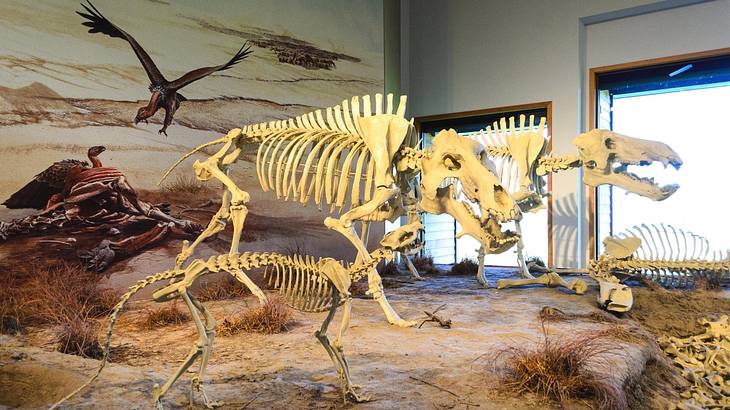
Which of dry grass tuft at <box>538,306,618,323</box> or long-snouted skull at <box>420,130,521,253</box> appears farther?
dry grass tuft at <box>538,306,618,323</box>

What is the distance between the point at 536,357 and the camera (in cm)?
291

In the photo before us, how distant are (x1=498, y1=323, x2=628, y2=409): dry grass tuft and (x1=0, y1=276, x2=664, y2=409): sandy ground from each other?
0.10 m

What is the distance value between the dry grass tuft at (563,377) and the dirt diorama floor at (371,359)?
76 mm

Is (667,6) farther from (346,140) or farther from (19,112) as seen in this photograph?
(19,112)

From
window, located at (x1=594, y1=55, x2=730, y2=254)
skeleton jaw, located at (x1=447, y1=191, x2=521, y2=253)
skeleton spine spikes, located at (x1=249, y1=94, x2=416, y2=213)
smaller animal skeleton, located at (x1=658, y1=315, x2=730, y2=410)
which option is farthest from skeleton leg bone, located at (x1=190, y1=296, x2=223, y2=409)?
window, located at (x1=594, y1=55, x2=730, y2=254)

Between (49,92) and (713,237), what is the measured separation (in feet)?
26.5

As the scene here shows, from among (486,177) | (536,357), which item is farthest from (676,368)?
(486,177)

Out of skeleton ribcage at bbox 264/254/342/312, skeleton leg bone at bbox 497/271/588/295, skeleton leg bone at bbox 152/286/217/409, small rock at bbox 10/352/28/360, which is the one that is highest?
skeleton ribcage at bbox 264/254/342/312

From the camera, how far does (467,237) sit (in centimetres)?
875

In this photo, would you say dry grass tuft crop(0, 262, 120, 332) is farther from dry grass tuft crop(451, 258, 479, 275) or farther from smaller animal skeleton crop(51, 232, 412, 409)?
dry grass tuft crop(451, 258, 479, 275)

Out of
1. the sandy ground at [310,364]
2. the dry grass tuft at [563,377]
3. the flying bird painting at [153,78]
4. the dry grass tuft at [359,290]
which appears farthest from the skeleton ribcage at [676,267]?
the flying bird painting at [153,78]

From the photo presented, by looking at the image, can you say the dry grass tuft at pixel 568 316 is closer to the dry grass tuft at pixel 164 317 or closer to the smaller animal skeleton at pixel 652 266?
the smaller animal skeleton at pixel 652 266

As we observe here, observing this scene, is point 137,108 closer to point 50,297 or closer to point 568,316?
point 50,297

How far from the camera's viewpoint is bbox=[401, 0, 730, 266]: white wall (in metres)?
7.00
